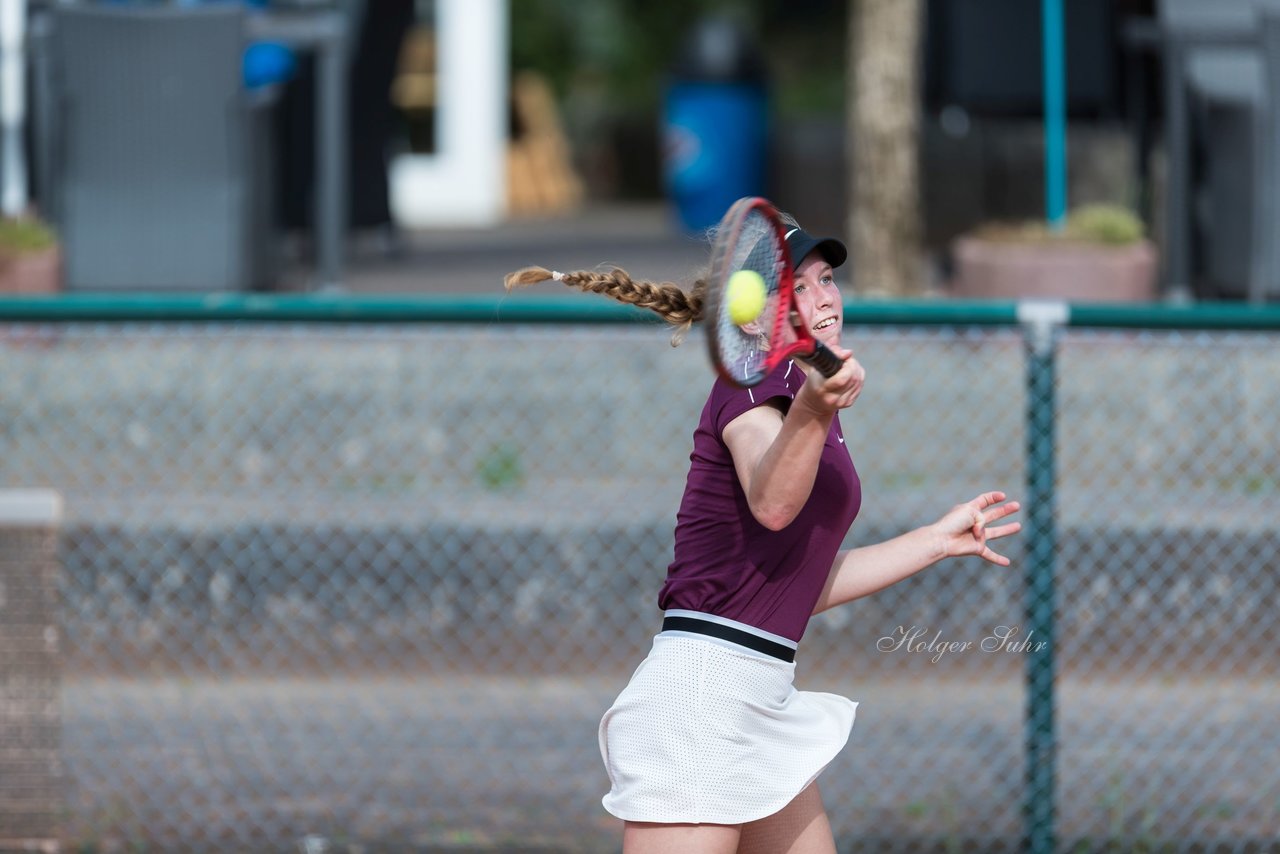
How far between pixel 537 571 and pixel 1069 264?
2601 millimetres

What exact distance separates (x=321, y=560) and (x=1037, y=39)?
4640 mm

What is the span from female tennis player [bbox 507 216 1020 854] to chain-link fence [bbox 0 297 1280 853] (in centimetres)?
205

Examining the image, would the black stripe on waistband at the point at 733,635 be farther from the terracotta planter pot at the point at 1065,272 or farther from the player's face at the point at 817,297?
the terracotta planter pot at the point at 1065,272

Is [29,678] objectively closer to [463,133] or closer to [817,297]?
[817,297]

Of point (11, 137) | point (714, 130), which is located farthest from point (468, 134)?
point (11, 137)

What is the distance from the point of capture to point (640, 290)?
Result: 2.78 m

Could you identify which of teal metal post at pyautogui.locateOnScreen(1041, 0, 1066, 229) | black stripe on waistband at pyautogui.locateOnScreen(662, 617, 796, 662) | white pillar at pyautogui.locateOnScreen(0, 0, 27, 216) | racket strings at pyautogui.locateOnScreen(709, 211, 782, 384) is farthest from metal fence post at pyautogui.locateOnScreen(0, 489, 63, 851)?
teal metal post at pyautogui.locateOnScreen(1041, 0, 1066, 229)

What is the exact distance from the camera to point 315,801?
4934mm

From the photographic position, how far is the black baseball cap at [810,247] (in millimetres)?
2738

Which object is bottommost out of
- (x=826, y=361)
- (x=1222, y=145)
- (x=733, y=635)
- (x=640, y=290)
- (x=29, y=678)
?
(x=29, y=678)

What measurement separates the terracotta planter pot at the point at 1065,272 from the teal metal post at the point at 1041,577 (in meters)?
2.84

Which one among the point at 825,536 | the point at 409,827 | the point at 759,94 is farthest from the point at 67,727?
the point at 759,94

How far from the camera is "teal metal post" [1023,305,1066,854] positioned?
4168 millimetres

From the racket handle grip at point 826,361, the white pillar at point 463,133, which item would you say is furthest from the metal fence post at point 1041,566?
the white pillar at point 463,133
